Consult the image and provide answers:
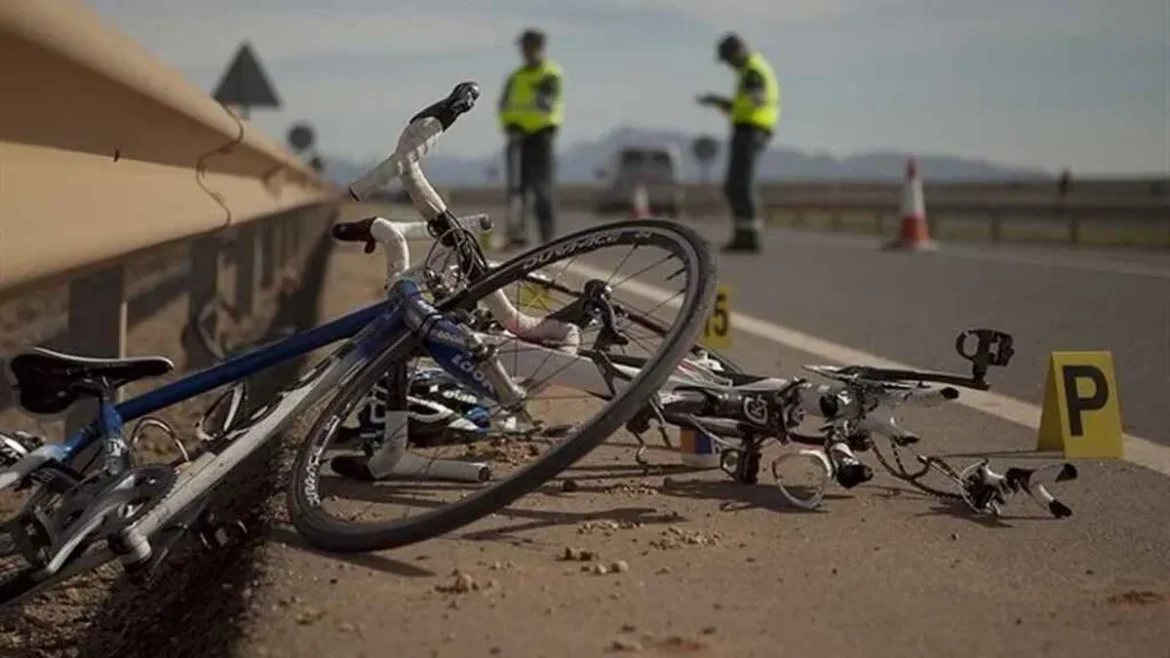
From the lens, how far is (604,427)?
3.07 meters

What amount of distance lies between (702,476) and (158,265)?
7054 mm

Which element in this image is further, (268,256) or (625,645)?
(268,256)

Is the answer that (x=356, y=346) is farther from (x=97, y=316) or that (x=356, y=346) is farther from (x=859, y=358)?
(x=859, y=358)

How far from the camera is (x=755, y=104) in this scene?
54.7 feet

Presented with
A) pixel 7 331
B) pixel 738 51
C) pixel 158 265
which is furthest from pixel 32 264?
pixel 738 51

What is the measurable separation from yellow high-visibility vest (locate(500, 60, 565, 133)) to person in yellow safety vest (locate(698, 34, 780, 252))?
5.19 feet

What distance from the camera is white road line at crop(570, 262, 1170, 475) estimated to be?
13.0 feet

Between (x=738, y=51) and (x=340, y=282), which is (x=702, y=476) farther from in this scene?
(x=738, y=51)

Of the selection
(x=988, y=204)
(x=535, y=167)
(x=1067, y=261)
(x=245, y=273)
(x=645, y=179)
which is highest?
(x=535, y=167)

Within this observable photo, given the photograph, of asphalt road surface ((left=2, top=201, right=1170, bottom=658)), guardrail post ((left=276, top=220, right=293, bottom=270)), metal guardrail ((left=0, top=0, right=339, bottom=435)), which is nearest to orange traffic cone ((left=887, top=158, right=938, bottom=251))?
guardrail post ((left=276, top=220, right=293, bottom=270))

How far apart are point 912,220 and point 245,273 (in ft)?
33.0

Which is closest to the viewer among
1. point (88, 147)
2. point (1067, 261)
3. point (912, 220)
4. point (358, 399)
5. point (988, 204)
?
point (358, 399)

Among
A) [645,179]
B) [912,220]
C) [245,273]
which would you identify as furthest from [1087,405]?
[645,179]

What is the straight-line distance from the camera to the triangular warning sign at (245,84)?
60.6 ft
